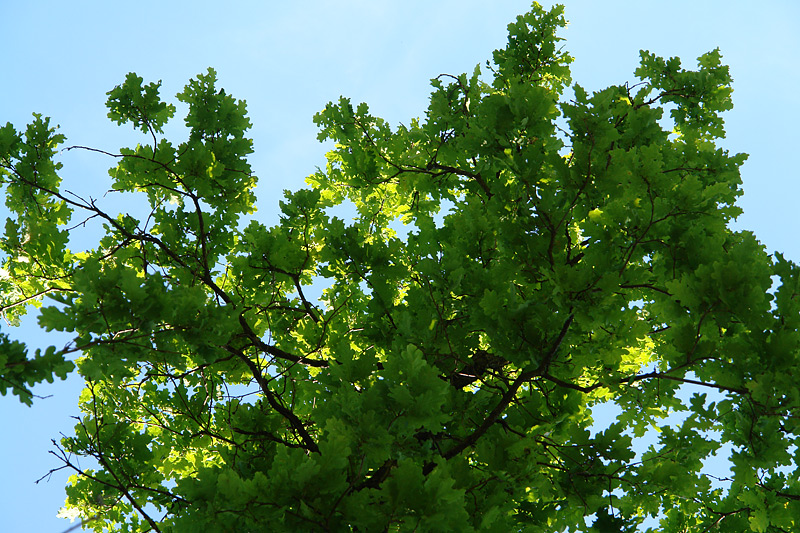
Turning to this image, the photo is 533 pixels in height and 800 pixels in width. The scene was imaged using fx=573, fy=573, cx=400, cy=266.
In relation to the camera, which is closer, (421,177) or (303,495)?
(303,495)

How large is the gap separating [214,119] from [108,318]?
105 inches

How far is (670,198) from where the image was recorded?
3.98 metres

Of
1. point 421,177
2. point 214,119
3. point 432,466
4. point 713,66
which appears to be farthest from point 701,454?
point 214,119

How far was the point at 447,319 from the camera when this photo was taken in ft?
15.9

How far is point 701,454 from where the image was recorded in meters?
4.78

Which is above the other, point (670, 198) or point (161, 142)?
point (161, 142)

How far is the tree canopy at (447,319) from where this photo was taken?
3.39 m

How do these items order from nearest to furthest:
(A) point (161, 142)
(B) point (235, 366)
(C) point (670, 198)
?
(C) point (670, 198)
(A) point (161, 142)
(B) point (235, 366)

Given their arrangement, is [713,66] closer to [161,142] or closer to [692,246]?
[692,246]

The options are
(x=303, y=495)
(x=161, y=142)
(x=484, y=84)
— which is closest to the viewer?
(x=303, y=495)

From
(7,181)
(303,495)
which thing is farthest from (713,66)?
(7,181)

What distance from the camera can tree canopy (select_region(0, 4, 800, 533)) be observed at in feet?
11.1

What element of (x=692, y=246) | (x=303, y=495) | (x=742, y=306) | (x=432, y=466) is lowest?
(x=303, y=495)

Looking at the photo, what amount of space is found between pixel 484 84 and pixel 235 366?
3962 millimetres
